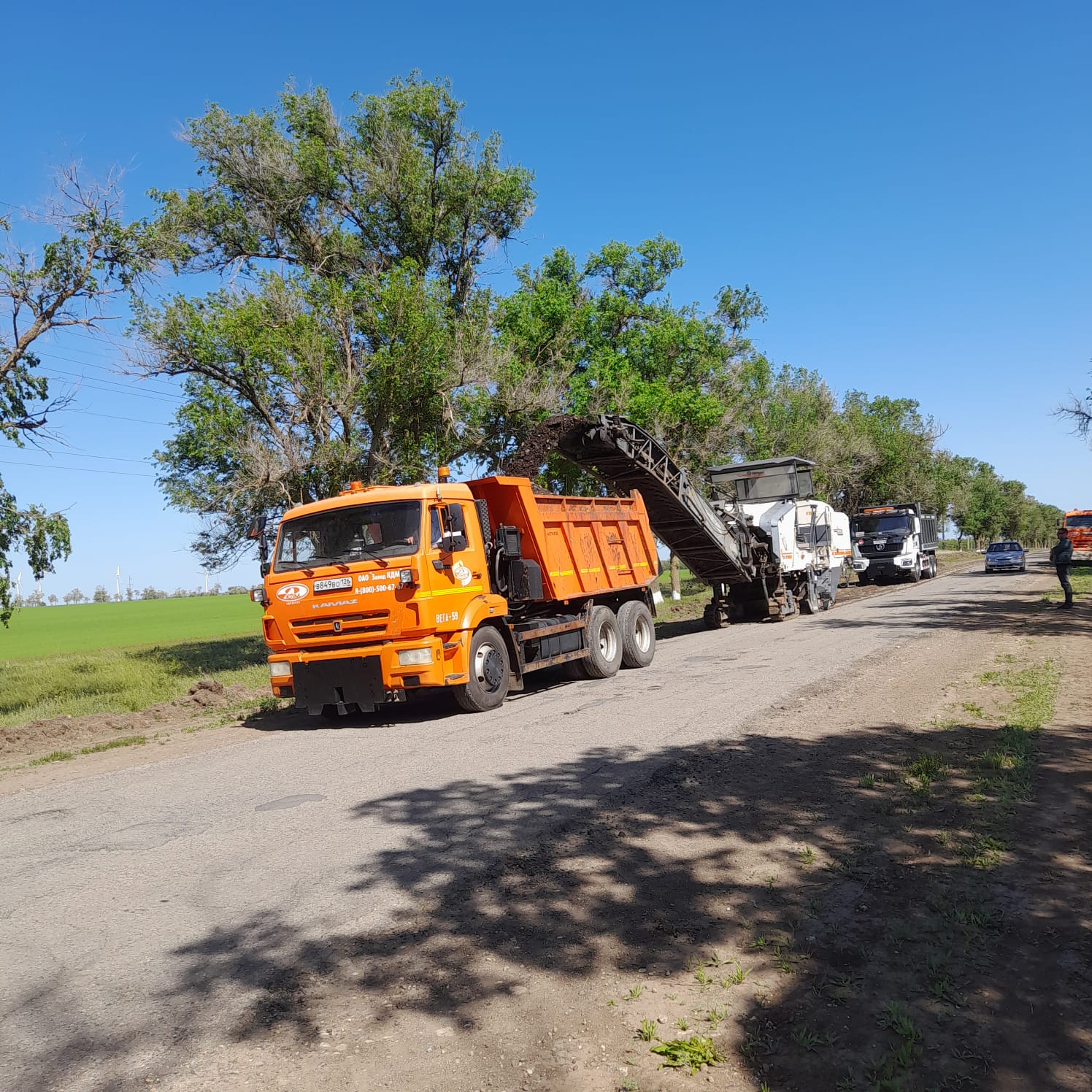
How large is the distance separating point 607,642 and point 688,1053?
36.7ft

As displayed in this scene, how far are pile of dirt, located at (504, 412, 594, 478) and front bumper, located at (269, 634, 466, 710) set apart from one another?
4.20m

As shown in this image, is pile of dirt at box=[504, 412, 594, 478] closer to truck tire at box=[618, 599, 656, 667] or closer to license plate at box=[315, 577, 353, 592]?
truck tire at box=[618, 599, 656, 667]

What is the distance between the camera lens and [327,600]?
1039 centimetres

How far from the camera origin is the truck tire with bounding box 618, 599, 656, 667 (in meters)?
14.7

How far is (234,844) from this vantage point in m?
5.91

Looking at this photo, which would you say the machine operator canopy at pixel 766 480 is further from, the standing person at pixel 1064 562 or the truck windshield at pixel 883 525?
the truck windshield at pixel 883 525

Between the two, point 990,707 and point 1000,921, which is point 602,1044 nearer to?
point 1000,921

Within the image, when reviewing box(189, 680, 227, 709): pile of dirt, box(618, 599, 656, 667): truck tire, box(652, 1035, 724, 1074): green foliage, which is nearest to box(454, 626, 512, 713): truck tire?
box(618, 599, 656, 667): truck tire

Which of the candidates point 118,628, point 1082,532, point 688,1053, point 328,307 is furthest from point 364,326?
point 118,628

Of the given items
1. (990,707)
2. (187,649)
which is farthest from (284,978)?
(187,649)

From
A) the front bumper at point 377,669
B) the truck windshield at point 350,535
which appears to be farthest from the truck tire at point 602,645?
the truck windshield at point 350,535

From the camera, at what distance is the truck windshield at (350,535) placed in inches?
408

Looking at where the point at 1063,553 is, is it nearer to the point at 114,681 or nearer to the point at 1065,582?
the point at 1065,582

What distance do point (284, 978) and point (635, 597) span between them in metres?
12.4
